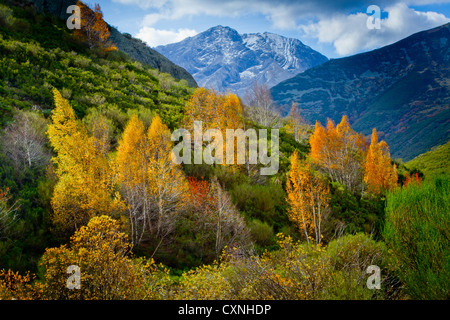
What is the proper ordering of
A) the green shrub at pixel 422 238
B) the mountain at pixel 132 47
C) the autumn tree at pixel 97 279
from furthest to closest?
the mountain at pixel 132 47, the autumn tree at pixel 97 279, the green shrub at pixel 422 238

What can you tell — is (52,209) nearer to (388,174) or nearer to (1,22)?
(1,22)

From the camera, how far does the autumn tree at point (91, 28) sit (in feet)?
129

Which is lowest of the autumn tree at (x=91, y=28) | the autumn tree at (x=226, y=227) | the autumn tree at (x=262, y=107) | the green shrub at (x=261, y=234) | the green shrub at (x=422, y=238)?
the green shrub at (x=261, y=234)

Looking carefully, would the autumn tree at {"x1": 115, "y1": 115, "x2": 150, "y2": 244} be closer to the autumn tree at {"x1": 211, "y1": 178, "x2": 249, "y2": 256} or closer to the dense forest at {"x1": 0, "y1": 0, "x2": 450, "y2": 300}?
the dense forest at {"x1": 0, "y1": 0, "x2": 450, "y2": 300}

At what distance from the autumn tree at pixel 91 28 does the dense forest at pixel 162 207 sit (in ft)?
4.79

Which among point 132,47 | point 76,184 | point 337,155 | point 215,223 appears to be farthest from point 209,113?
point 132,47

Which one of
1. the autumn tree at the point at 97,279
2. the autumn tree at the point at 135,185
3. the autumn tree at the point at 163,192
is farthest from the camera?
the autumn tree at the point at 163,192

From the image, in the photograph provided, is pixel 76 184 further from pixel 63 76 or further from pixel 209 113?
pixel 63 76

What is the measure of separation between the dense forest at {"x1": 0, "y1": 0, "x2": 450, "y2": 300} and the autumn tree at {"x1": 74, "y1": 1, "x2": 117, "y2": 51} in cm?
146

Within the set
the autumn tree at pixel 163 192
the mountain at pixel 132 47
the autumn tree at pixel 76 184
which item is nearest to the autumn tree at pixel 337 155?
the autumn tree at pixel 163 192

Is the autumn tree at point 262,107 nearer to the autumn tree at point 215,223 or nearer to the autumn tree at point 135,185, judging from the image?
the autumn tree at point 215,223

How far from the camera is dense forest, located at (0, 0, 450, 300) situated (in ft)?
22.8

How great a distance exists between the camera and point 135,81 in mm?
37375
